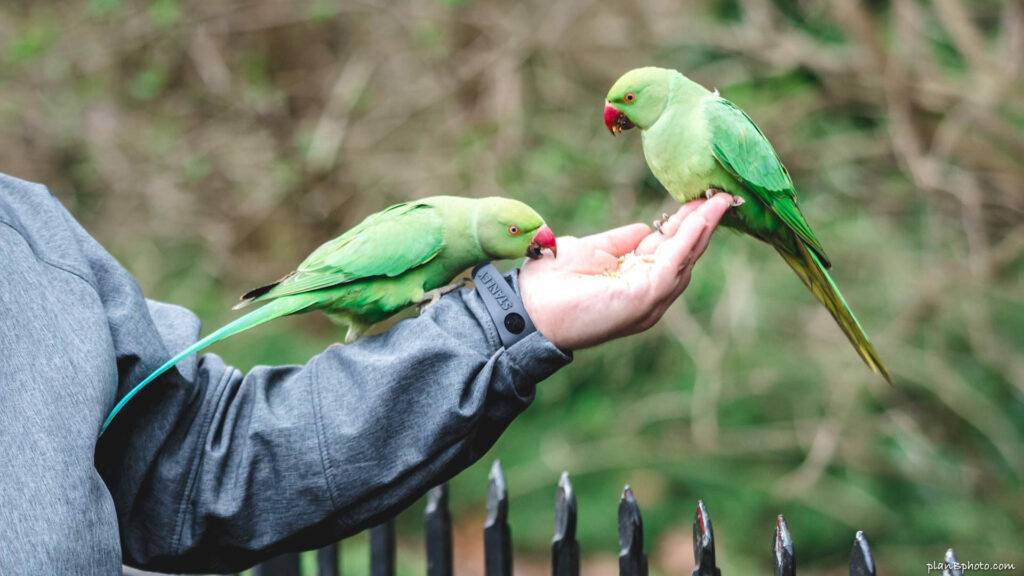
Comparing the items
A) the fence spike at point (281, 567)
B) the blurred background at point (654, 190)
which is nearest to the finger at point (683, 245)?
the fence spike at point (281, 567)

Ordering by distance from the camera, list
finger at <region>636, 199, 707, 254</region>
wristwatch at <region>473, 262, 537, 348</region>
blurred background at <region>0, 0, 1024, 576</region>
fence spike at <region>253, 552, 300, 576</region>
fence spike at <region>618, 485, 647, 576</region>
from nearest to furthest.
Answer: fence spike at <region>618, 485, 647, 576</region> → wristwatch at <region>473, 262, 537, 348</region> → finger at <region>636, 199, 707, 254</region> → fence spike at <region>253, 552, 300, 576</region> → blurred background at <region>0, 0, 1024, 576</region>

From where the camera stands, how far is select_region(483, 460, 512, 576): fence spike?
1.71 m

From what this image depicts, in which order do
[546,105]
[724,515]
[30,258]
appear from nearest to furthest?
[30,258], [724,515], [546,105]

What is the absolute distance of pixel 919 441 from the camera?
11.9 ft

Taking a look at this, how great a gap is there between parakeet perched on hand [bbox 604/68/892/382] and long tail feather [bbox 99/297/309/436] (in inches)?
27.3

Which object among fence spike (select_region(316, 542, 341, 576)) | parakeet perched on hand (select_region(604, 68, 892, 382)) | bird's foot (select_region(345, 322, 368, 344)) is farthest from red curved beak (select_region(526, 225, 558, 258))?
fence spike (select_region(316, 542, 341, 576))

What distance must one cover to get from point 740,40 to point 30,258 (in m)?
2.80

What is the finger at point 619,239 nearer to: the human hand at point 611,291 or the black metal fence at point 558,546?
the human hand at point 611,291

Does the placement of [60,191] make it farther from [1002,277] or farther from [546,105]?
[1002,277]

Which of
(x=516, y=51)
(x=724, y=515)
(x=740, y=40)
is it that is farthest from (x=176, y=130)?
(x=724, y=515)

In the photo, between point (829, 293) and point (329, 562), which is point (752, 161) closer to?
point (829, 293)

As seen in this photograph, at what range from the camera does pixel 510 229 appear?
69.6 inches

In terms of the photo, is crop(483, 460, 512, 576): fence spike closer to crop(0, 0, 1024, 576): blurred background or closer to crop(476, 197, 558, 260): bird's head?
crop(476, 197, 558, 260): bird's head

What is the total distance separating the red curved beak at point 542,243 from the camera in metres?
1.70
